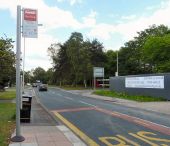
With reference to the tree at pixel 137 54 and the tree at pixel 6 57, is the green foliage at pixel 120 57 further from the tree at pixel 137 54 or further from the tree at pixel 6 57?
the tree at pixel 6 57

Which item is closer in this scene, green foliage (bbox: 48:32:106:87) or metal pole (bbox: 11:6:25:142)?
metal pole (bbox: 11:6:25:142)

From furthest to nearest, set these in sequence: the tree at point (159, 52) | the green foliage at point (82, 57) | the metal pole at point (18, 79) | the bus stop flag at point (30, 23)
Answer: the green foliage at point (82, 57) → the tree at point (159, 52) → the bus stop flag at point (30, 23) → the metal pole at point (18, 79)

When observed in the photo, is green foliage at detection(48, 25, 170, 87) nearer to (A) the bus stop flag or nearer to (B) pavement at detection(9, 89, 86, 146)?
(B) pavement at detection(9, 89, 86, 146)

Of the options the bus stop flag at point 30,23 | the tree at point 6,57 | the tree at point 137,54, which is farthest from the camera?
the tree at point 137,54

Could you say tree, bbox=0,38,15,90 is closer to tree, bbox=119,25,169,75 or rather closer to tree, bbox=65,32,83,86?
tree, bbox=65,32,83,86

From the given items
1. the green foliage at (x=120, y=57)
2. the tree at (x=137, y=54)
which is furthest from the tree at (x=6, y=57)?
the tree at (x=137, y=54)

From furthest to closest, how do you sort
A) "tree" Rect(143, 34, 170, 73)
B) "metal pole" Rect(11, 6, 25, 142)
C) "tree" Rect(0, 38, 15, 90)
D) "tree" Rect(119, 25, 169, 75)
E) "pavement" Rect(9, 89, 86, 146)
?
"tree" Rect(119, 25, 169, 75), "tree" Rect(143, 34, 170, 73), "tree" Rect(0, 38, 15, 90), "metal pole" Rect(11, 6, 25, 142), "pavement" Rect(9, 89, 86, 146)

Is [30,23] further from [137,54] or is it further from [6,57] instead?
[137,54]

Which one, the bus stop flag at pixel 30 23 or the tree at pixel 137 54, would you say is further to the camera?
the tree at pixel 137 54

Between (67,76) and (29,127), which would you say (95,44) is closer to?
(67,76)

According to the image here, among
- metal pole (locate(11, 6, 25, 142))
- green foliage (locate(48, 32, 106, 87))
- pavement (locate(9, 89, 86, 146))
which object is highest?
green foliage (locate(48, 32, 106, 87))

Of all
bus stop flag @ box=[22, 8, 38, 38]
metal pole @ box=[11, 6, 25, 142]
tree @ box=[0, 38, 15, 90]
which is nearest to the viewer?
metal pole @ box=[11, 6, 25, 142]

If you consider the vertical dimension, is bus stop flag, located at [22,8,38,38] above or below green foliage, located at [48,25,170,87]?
below

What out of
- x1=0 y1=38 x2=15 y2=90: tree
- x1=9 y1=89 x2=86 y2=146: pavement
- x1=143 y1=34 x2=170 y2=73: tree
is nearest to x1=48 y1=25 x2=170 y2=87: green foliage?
x1=143 y1=34 x2=170 y2=73: tree
